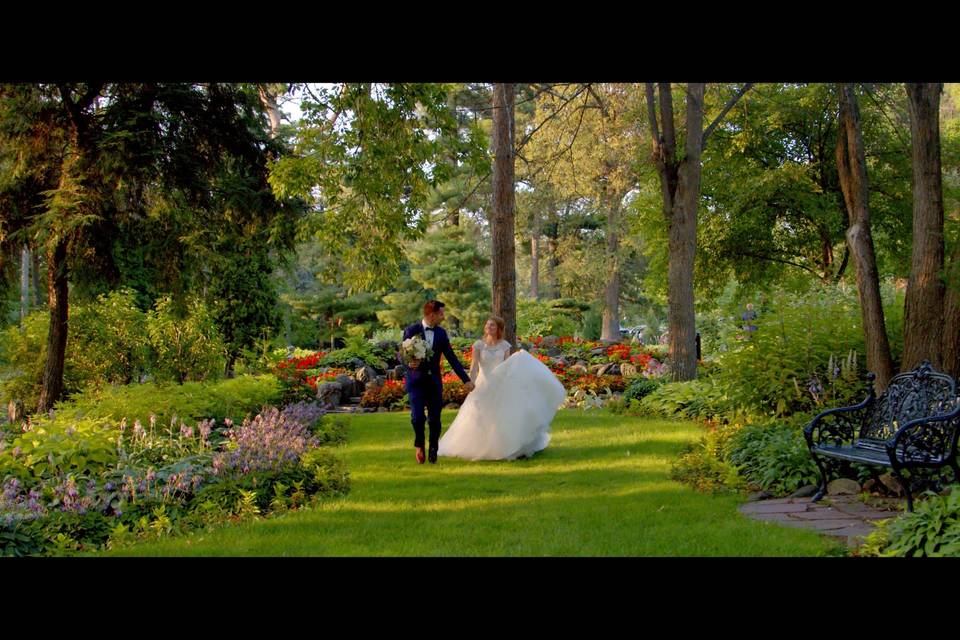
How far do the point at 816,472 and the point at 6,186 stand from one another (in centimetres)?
943

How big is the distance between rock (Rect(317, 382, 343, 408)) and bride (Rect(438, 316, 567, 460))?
5629mm

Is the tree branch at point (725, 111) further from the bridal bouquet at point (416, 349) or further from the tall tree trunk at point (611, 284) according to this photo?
the tall tree trunk at point (611, 284)

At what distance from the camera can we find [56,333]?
9.30 m

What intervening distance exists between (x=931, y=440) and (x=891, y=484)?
28.8 inches

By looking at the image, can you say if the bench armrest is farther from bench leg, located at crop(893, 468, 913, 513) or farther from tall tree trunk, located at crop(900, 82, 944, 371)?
tall tree trunk, located at crop(900, 82, 944, 371)

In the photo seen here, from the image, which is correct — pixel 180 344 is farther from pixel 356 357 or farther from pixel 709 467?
pixel 356 357

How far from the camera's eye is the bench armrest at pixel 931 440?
5.64 metres

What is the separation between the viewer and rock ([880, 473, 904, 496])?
6305mm

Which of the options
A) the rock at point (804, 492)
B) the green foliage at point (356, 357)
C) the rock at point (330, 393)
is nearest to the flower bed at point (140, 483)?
the rock at point (804, 492)

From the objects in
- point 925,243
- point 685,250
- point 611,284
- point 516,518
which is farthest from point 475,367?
point 611,284

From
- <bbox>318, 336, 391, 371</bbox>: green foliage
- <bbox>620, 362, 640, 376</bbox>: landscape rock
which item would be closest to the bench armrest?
<bbox>620, 362, 640, 376</bbox>: landscape rock

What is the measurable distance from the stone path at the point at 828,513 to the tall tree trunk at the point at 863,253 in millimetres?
3040
